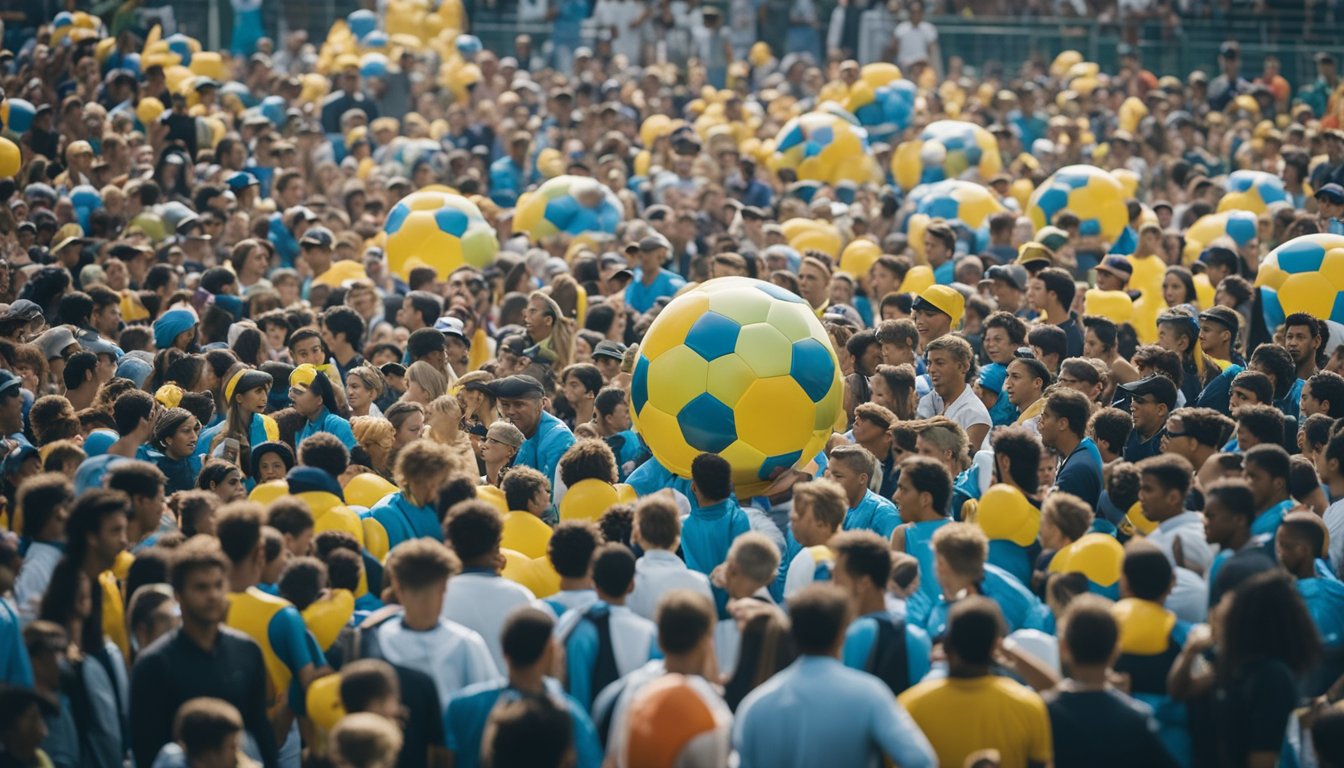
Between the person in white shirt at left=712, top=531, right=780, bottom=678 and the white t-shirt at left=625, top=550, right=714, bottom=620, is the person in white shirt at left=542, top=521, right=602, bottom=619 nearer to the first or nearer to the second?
the white t-shirt at left=625, top=550, right=714, bottom=620

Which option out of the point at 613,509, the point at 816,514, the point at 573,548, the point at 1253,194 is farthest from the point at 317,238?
the point at 1253,194

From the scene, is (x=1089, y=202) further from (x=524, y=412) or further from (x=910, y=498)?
(x=910, y=498)

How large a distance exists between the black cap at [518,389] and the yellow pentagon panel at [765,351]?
5.03ft

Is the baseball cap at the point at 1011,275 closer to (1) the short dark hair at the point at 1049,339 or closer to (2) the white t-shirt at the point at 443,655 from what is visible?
(1) the short dark hair at the point at 1049,339

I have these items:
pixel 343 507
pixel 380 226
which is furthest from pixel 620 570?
pixel 380 226

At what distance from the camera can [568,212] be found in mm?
15281

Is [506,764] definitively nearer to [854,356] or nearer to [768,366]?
[768,366]

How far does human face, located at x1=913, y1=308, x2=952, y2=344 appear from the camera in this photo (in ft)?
33.9

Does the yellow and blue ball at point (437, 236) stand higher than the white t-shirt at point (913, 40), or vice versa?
the white t-shirt at point (913, 40)

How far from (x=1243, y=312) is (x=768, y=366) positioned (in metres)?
6.17

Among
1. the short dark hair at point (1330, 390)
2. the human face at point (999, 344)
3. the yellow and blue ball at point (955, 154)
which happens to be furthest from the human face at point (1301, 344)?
the yellow and blue ball at point (955, 154)

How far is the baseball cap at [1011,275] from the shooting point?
11.3m

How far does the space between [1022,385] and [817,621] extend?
4439 millimetres

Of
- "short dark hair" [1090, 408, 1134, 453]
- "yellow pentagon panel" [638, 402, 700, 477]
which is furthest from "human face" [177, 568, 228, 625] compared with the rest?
"short dark hair" [1090, 408, 1134, 453]
